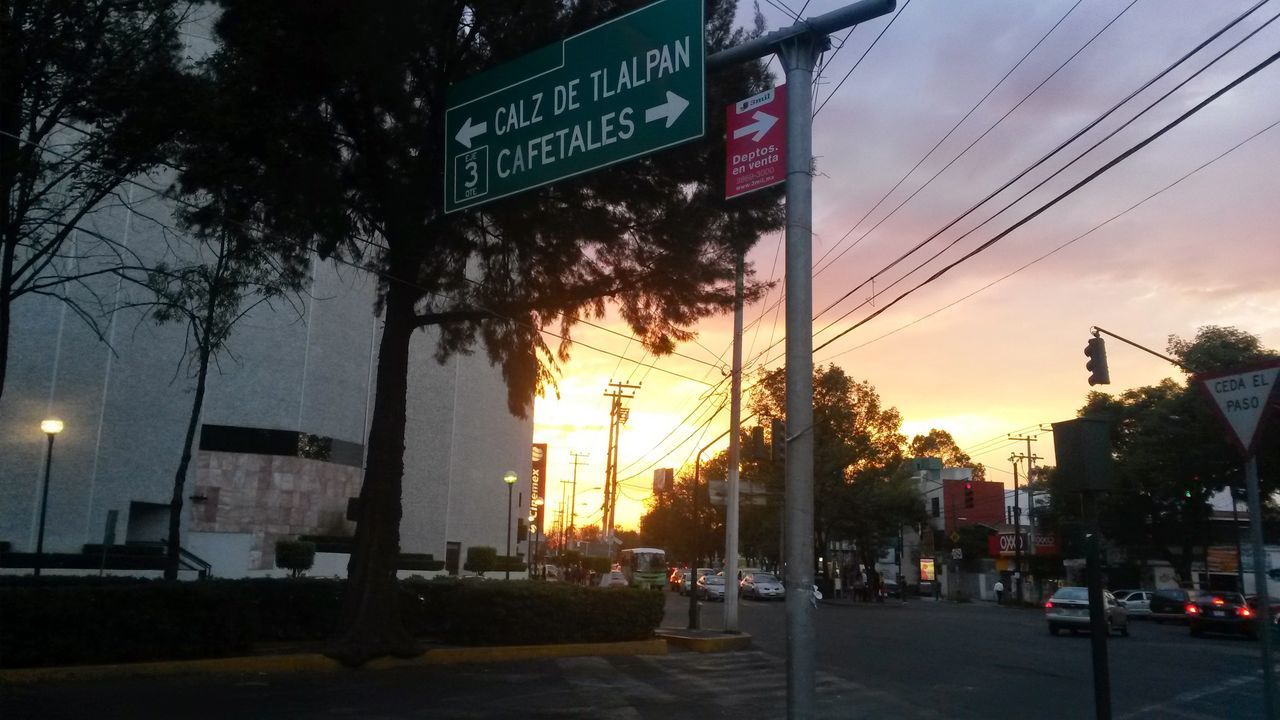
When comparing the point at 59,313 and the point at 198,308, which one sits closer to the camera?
the point at 198,308

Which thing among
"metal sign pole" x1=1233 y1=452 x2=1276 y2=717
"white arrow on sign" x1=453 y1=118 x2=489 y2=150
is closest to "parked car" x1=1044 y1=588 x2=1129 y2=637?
"metal sign pole" x1=1233 y1=452 x2=1276 y2=717

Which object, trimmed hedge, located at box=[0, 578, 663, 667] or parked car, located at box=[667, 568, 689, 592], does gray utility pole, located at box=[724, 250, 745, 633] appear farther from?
parked car, located at box=[667, 568, 689, 592]

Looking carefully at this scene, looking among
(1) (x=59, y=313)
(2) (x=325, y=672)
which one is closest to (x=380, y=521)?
(2) (x=325, y=672)

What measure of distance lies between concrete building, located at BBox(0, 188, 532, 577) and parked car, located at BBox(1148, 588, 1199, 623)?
3118 cm

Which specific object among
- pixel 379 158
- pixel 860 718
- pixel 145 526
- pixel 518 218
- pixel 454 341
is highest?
pixel 379 158

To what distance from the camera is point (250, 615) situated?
559 inches

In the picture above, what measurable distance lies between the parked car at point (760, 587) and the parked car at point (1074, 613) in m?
21.7

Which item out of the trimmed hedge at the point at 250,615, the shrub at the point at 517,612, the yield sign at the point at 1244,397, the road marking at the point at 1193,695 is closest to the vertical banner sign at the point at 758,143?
the yield sign at the point at 1244,397

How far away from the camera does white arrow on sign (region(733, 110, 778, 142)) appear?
301 inches

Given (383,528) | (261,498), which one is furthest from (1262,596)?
(261,498)

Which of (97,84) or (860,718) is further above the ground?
(97,84)

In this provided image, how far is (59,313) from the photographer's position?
89.1 feet

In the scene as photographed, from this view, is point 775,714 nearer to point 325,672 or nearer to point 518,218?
point 325,672

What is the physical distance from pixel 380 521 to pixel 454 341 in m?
4.14
